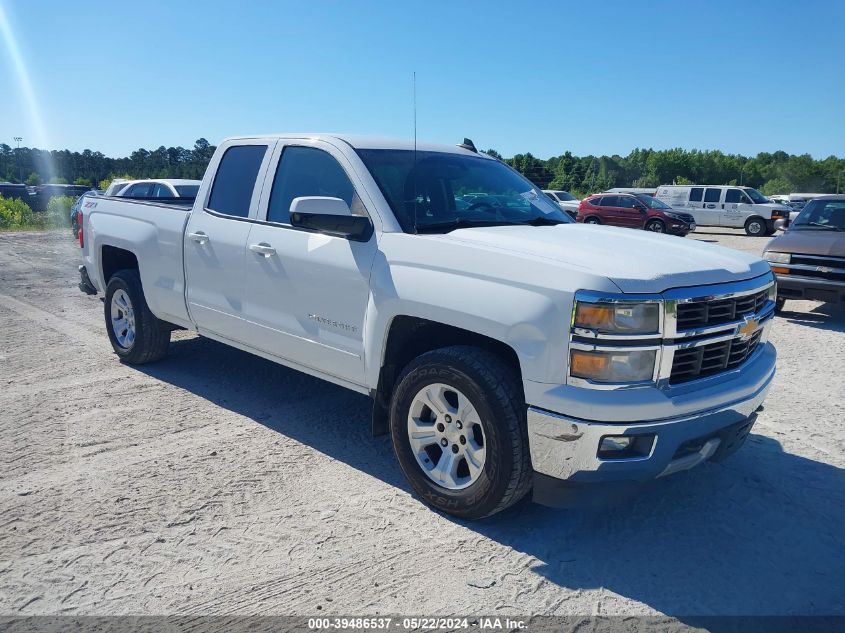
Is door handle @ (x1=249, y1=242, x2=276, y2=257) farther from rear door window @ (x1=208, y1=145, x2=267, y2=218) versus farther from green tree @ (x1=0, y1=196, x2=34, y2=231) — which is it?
green tree @ (x1=0, y1=196, x2=34, y2=231)

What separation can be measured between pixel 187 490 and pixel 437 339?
5.43ft

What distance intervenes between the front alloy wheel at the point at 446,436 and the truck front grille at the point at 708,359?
970 millimetres

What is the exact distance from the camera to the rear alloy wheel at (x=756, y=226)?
26250mm

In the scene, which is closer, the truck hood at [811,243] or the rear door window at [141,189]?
the truck hood at [811,243]

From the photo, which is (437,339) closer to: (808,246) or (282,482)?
(282,482)

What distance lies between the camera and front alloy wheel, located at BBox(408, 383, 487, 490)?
3.37 m

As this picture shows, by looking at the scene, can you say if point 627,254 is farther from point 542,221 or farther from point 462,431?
point 462,431

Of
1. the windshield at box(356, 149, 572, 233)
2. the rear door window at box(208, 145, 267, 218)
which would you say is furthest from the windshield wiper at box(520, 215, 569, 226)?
the rear door window at box(208, 145, 267, 218)

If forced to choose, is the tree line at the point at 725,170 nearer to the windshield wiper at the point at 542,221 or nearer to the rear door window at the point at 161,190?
the rear door window at the point at 161,190

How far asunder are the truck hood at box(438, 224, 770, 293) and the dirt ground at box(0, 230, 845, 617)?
133 cm

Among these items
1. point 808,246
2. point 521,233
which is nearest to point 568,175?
point 808,246

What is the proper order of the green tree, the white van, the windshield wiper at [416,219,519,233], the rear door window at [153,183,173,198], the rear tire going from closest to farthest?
the windshield wiper at [416,219,519,233] → the rear tire → the rear door window at [153,183,173,198] → the green tree → the white van

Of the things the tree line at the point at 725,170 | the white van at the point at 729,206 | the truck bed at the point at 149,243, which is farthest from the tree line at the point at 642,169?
the truck bed at the point at 149,243

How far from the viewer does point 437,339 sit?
3.75m
